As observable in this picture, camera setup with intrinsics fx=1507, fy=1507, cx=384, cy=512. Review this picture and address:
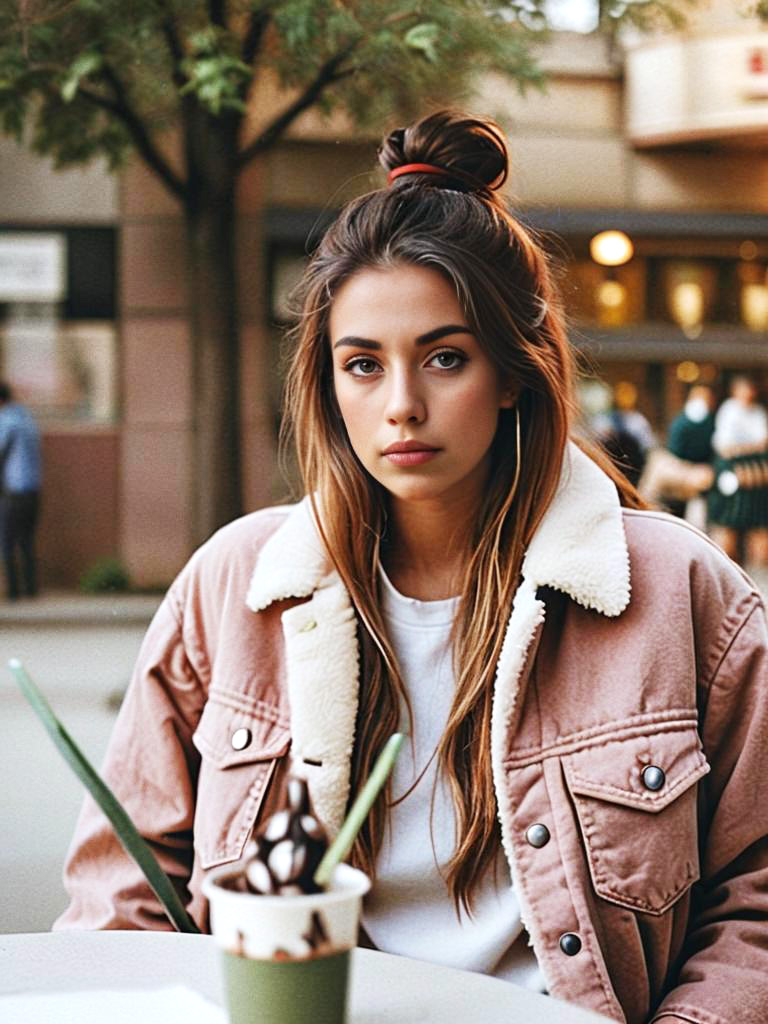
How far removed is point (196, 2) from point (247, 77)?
1.42 ft

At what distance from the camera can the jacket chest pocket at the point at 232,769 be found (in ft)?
6.90

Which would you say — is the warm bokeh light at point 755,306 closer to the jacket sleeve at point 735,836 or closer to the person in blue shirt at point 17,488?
the person in blue shirt at point 17,488

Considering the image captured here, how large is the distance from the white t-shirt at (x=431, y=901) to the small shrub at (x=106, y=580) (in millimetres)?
11368

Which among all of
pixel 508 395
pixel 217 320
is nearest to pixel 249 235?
pixel 217 320

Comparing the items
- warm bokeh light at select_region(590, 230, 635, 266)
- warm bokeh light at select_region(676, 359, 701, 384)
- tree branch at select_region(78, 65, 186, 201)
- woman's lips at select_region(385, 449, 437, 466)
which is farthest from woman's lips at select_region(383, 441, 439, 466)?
warm bokeh light at select_region(676, 359, 701, 384)

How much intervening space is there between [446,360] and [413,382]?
7cm

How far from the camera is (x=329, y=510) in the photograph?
7.56ft

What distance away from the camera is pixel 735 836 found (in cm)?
206

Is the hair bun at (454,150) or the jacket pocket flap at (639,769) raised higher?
the hair bun at (454,150)

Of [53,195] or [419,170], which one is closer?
[419,170]

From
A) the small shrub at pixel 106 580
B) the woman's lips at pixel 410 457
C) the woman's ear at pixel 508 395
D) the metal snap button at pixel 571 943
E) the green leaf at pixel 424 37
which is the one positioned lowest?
the small shrub at pixel 106 580

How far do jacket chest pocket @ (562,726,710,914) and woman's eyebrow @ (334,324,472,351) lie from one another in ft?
1.98

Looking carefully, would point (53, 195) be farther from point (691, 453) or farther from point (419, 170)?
point (419, 170)

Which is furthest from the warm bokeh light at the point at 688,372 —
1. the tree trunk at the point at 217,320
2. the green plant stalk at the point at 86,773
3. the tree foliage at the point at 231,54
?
the green plant stalk at the point at 86,773
